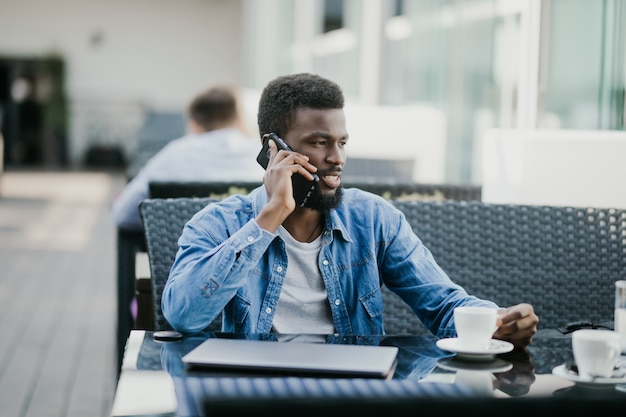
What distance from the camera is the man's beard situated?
88.2 inches

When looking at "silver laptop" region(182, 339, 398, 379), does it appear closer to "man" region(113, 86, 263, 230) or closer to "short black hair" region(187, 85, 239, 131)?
"man" region(113, 86, 263, 230)

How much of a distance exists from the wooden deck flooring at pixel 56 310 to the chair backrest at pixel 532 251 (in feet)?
6.29

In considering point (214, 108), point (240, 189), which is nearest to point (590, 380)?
point (240, 189)

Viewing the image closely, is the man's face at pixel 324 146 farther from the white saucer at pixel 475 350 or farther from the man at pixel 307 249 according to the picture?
Answer: the white saucer at pixel 475 350

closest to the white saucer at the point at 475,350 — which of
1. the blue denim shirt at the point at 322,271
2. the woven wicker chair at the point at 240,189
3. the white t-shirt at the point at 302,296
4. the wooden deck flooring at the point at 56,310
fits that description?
the blue denim shirt at the point at 322,271

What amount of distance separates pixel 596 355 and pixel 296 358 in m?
0.48

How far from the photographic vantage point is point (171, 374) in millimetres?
1604

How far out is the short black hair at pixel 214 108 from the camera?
552 cm

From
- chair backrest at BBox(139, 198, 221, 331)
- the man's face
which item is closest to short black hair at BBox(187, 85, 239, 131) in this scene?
chair backrest at BBox(139, 198, 221, 331)

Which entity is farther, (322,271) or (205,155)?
(205,155)

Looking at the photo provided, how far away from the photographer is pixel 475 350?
5.77 feet

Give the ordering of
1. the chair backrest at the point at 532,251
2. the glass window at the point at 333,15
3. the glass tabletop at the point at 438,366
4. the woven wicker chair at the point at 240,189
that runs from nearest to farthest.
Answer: the glass tabletop at the point at 438,366, the chair backrest at the point at 532,251, the woven wicker chair at the point at 240,189, the glass window at the point at 333,15

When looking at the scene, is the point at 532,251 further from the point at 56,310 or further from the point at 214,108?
the point at 56,310

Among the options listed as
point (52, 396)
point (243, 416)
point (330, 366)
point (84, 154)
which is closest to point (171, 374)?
point (330, 366)
